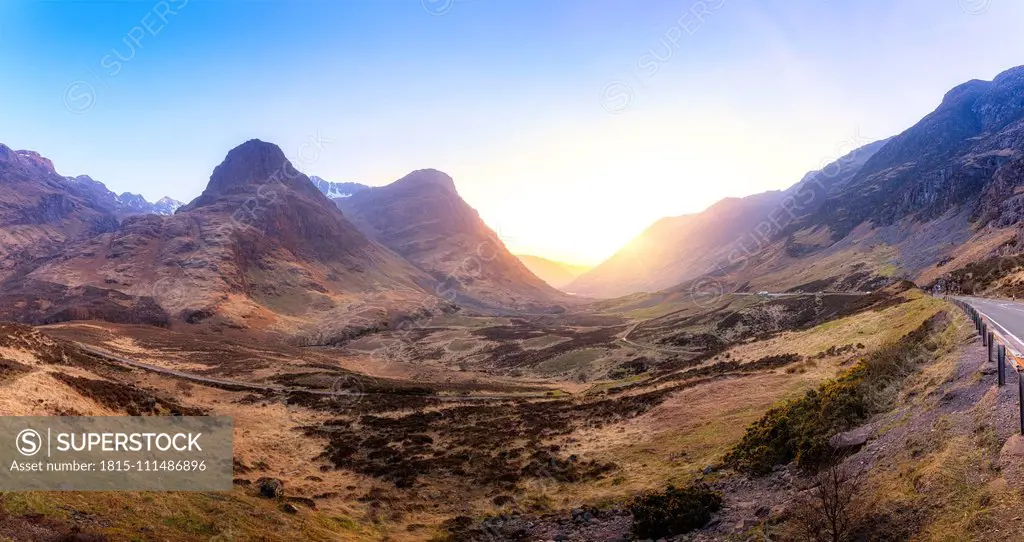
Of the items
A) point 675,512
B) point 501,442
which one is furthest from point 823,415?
point 501,442

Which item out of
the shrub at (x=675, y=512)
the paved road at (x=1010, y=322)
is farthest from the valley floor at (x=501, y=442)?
the paved road at (x=1010, y=322)

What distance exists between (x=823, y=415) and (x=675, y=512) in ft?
22.4

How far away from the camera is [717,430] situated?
2447 centimetres

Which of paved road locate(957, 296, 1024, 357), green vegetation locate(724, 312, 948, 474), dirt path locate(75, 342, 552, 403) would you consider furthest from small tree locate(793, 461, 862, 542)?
dirt path locate(75, 342, 552, 403)

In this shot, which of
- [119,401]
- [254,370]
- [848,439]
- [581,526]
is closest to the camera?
[848,439]

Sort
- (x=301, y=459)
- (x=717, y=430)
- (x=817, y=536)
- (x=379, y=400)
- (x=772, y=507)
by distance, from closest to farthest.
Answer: (x=817, y=536)
(x=772, y=507)
(x=717, y=430)
(x=301, y=459)
(x=379, y=400)

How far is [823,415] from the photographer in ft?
57.8

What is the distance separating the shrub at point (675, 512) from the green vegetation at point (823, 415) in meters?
2.69

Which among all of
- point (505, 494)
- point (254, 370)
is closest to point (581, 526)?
point (505, 494)

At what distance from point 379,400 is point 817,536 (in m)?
43.6

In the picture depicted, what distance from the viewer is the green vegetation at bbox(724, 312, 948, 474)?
16.4m

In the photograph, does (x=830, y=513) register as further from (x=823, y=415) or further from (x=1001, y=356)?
(x=823, y=415)

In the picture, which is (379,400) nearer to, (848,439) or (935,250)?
(848,439)

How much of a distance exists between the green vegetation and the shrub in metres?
2.69
